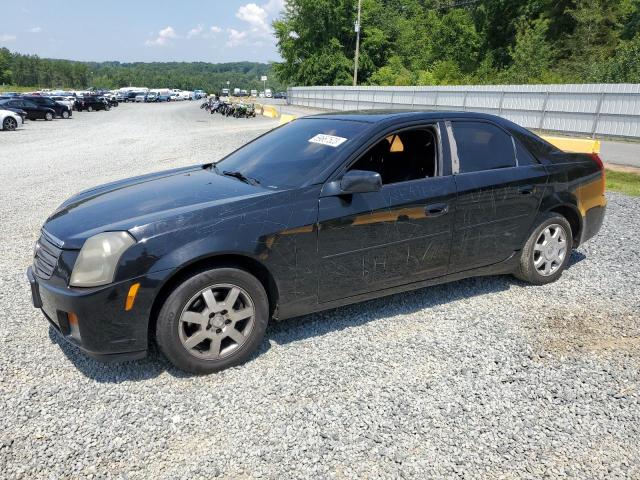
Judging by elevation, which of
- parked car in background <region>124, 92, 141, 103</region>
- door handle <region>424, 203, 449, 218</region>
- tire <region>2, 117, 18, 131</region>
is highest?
door handle <region>424, 203, 449, 218</region>

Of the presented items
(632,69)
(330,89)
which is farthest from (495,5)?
(632,69)

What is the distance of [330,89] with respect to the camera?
4453cm

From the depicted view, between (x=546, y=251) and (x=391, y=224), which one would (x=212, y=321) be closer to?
(x=391, y=224)

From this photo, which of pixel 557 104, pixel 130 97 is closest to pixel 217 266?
pixel 557 104

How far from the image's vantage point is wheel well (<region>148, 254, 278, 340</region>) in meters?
3.07

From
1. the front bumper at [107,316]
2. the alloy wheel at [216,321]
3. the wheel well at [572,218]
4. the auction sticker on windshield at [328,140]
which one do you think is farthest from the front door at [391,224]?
the wheel well at [572,218]

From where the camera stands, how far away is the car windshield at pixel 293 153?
3.65 m

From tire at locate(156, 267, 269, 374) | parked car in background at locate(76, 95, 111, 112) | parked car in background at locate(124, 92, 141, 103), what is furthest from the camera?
parked car in background at locate(124, 92, 141, 103)

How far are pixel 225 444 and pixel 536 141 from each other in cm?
377

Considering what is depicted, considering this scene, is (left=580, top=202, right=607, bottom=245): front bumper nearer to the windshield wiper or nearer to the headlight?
the windshield wiper

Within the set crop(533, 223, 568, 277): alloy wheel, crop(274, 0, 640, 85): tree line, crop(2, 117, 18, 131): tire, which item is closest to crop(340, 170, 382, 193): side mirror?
crop(533, 223, 568, 277): alloy wheel

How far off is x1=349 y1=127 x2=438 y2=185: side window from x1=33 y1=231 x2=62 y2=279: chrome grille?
2.20 m

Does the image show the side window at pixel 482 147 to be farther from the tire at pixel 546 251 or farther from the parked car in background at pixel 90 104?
the parked car in background at pixel 90 104

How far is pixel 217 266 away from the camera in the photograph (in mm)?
3174
